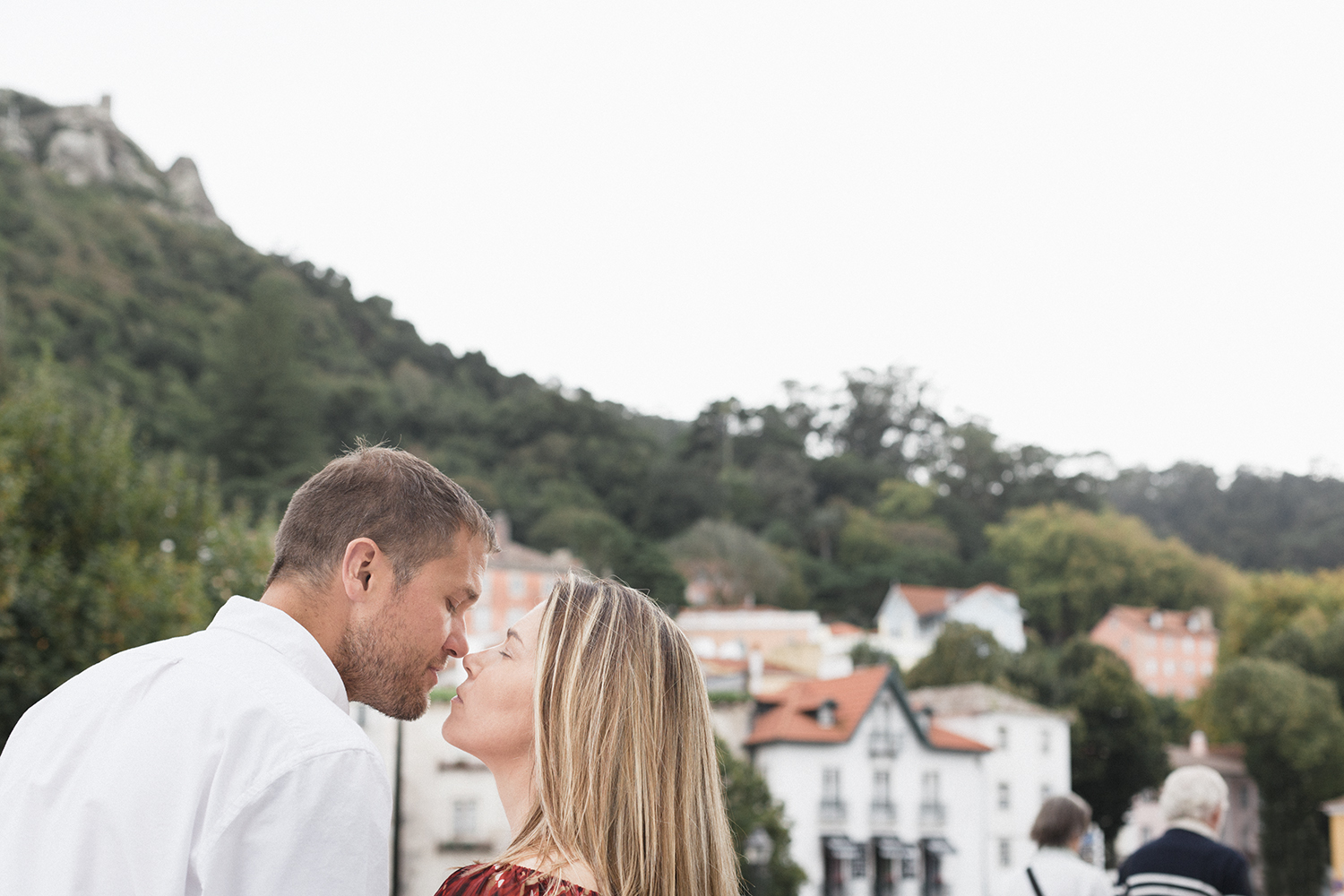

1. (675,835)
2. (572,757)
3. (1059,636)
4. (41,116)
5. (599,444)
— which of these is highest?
(41,116)

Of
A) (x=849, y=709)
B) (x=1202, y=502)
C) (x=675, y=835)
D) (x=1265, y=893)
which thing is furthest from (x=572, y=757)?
(x=1202, y=502)

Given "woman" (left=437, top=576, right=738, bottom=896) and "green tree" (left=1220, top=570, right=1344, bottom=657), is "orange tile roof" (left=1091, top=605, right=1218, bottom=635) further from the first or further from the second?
"woman" (left=437, top=576, right=738, bottom=896)

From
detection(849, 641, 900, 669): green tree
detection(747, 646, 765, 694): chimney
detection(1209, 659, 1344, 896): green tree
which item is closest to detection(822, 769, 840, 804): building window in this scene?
detection(747, 646, 765, 694): chimney

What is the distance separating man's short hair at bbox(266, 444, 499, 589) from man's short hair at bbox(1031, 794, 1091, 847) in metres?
3.55

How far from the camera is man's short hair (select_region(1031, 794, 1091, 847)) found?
4.89m

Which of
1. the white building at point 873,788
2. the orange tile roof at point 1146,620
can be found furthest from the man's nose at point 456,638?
the orange tile roof at point 1146,620

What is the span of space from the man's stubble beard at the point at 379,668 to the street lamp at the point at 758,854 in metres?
19.0

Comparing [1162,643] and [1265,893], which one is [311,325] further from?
[1265,893]

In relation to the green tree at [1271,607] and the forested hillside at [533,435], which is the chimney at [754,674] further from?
the green tree at [1271,607]

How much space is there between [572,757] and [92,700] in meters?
0.75

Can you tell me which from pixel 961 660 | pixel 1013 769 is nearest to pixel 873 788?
pixel 1013 769

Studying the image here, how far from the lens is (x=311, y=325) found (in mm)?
82625

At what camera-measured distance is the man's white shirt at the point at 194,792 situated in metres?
1.66

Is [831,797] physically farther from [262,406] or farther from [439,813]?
[262,406]
